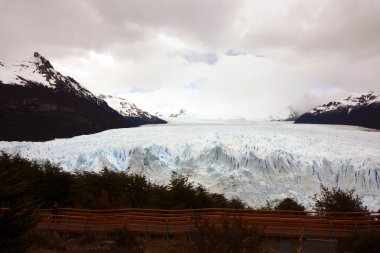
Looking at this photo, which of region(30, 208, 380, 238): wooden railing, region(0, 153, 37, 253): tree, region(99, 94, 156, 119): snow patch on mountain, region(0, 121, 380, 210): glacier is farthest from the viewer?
region(99, 94, 156, 119): snow patch on mountain

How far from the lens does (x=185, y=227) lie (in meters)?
19.1

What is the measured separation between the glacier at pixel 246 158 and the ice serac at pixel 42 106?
3597cm

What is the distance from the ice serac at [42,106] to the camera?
294 feet

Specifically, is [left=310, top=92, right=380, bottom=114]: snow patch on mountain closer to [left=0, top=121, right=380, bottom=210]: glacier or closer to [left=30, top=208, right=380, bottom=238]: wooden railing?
[left=0, top=121, right=380, bottom=210]: glacier

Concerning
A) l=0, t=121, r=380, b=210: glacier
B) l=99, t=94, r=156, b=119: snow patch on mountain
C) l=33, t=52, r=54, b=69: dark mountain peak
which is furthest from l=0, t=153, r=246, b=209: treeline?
l=99, t=94, r=156, b=119: snow patch on mountain

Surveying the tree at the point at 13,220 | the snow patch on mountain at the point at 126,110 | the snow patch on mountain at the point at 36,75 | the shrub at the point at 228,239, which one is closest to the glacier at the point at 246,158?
the tree at the point at 13,220

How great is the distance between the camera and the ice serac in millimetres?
89625

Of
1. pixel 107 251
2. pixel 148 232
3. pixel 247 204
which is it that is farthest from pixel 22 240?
pixel 247 204

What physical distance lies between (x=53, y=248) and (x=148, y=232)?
3951mm

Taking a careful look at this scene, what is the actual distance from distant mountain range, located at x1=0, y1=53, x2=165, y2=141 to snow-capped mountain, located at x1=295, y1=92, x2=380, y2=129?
75.5 meters

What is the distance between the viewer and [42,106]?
103m

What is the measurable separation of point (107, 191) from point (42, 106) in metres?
79.0

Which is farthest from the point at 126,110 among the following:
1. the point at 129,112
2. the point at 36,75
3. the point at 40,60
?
the point at 36,75

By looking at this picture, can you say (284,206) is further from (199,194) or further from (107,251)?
(107,251)
